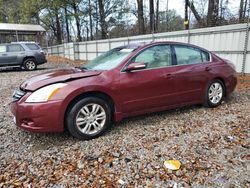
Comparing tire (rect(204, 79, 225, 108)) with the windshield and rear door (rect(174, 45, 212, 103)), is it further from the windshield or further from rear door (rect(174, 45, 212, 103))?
the windshield

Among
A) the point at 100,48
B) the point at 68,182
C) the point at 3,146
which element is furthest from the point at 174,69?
the point at 100,48

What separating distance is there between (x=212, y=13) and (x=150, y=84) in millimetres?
10688

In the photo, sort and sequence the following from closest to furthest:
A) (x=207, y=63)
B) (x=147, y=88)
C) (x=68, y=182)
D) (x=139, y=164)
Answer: (x=68, y=182) < (x=139, y=164) < (x=147, y=88) < (x=207, y=63)

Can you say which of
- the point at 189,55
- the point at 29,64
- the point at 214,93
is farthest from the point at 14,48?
the point at 214,93

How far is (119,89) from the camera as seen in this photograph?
3.86m

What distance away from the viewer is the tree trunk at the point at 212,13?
1277 cm

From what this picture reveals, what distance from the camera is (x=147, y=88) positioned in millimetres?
4125

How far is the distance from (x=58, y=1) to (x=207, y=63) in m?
27.6

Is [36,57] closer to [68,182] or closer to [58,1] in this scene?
[68,182]

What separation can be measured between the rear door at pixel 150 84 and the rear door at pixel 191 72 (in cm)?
19

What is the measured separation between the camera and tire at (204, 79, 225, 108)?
503cm

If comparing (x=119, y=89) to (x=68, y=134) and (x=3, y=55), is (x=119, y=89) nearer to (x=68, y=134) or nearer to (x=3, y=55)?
(x=68, y=134)

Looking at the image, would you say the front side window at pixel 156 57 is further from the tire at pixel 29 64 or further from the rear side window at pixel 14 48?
the rear side window at pixel 14 48

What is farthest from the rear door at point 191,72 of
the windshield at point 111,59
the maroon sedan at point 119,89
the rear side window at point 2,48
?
the rear side window at point 2,48
